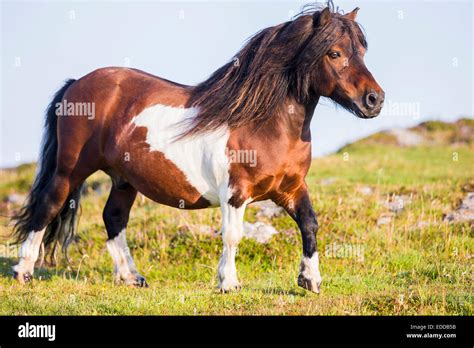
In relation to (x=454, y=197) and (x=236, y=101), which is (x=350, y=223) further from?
(x=236, y=101)

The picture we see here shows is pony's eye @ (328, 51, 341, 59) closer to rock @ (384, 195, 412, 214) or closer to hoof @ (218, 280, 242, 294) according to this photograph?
hoof @ (218, 280, 242, 294)

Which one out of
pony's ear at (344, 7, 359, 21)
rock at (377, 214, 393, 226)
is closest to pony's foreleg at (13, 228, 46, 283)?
pony's ear at (344, 7, 359, 21)

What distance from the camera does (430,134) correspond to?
29.2 meters

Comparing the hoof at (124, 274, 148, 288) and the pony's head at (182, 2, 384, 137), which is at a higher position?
the pony's head at (182, 2, 384, 137)

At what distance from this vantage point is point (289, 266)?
968cm

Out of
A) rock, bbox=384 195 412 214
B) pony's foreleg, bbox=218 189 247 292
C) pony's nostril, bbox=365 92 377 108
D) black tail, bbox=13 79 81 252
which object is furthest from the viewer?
rock, bbox=384 195 412 214

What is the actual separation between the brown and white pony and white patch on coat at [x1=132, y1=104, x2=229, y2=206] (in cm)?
1

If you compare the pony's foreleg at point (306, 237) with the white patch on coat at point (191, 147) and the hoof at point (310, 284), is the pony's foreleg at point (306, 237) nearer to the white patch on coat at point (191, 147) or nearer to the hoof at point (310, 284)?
the hoof at point (310, 284)

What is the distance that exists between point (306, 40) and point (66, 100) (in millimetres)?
3498

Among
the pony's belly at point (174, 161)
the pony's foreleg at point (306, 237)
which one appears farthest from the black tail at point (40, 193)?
the pony's foreleg at point (306, 237)

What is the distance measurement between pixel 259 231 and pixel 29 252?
128 inches

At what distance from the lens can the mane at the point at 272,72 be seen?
24.8ft

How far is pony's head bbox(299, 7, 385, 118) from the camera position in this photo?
7.31m
